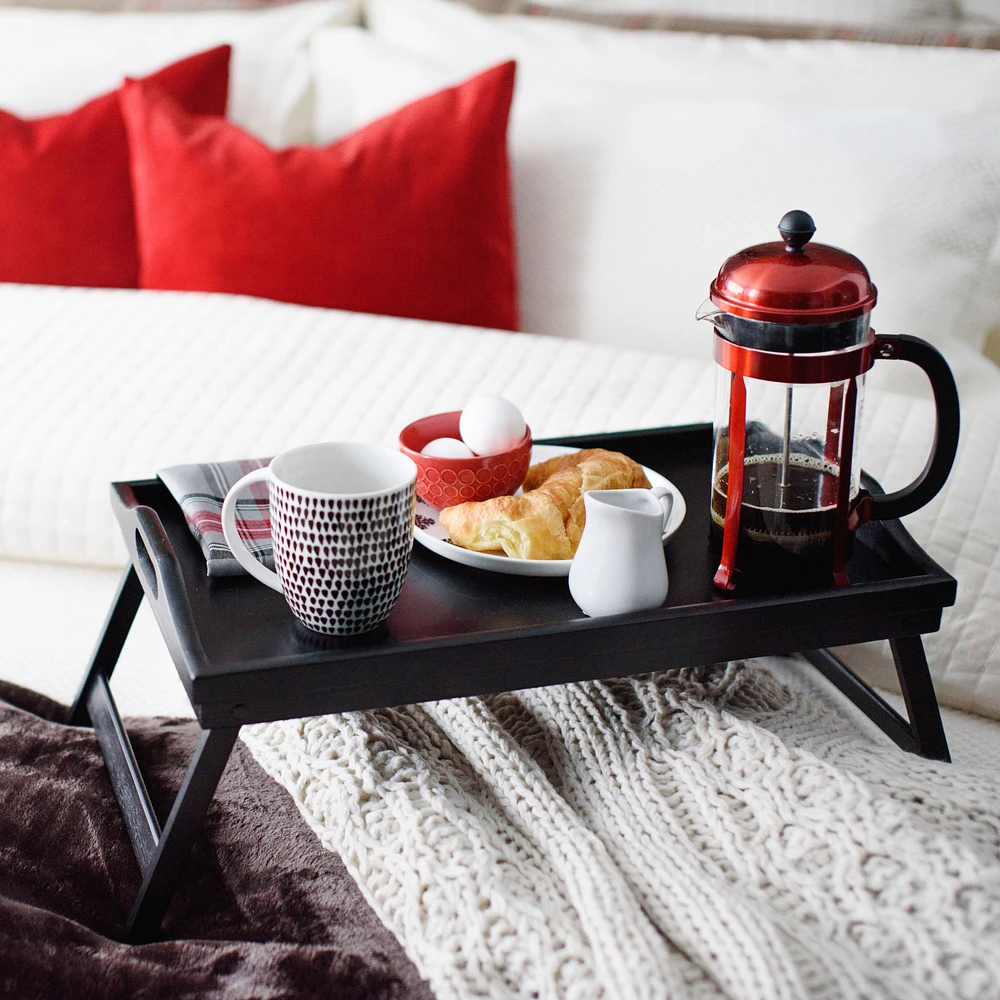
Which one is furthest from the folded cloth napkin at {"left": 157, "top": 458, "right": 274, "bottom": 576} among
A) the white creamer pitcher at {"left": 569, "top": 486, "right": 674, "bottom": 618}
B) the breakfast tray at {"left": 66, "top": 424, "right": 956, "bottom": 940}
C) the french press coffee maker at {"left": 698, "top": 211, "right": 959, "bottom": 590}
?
the french press coffee maker at {"left": 698, "top": 211, "right": 959, "bottom": 590}

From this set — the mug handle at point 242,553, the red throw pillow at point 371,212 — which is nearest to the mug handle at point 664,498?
the mug handle at point 242,553

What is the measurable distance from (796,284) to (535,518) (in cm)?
26

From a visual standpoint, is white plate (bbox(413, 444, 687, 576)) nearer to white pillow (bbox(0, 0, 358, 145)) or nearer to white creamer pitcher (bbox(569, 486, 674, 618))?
white creamer pitcher (bbox(569, 486, 674, 618))

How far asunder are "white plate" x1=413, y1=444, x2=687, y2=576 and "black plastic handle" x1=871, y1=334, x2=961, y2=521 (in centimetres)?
16

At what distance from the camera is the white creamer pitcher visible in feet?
2.67

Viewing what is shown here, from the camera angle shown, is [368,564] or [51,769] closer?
[368,564]

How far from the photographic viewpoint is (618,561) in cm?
82

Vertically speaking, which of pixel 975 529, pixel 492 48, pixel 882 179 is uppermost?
pixel 492 48

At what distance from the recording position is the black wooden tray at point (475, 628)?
769 mm

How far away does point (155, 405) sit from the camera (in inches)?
53.6

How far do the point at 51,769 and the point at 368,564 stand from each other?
380mm

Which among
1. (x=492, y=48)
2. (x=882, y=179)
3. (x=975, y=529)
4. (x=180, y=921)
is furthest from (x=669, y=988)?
(x=492, y=48)

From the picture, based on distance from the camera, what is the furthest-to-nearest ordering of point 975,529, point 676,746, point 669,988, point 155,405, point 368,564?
point 155,405, point 975,529, point 676,746, point 368,564, point 669,988

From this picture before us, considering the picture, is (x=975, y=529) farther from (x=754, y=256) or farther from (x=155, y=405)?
(x=155, y=405)
